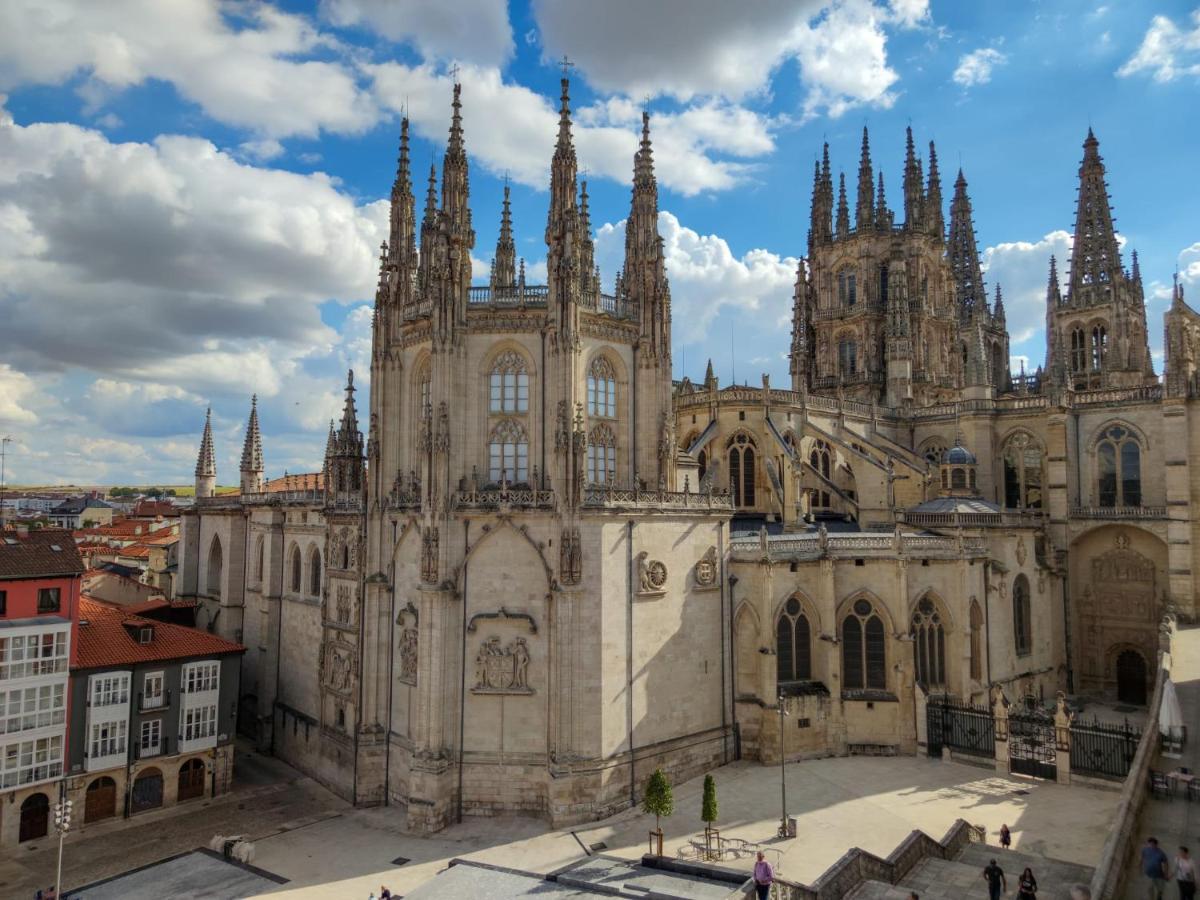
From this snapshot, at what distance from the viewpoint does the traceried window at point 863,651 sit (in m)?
36.5

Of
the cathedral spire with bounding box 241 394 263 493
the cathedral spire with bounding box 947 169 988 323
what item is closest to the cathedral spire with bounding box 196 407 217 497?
the cathedral spire with bounding box 241 394 263 493

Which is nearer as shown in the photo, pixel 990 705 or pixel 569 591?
pixel 569 591

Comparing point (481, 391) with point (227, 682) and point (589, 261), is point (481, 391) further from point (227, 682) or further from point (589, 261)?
point (227, 682)

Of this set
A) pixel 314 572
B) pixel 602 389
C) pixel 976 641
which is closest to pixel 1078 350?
pixel 976 641

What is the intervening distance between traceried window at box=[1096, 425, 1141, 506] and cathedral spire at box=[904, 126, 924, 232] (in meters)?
25.5

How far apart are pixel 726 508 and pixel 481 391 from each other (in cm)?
1218

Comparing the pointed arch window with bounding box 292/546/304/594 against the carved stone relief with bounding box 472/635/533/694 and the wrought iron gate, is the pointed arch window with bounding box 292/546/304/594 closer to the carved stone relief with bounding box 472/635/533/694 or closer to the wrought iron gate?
the carved stone relief with bounding box 472/635/533/694

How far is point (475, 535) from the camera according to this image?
3152 cm

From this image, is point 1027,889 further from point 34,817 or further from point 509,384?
point 34,817

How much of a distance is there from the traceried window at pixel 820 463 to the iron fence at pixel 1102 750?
67.9 ft

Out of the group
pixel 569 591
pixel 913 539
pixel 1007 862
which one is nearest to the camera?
pixel 1007 862

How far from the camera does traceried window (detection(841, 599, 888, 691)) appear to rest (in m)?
36.5

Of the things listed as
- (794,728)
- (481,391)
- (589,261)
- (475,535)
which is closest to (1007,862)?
(794,728)

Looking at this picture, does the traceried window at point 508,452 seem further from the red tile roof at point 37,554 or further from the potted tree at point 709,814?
the red tile roof at point 37,554
